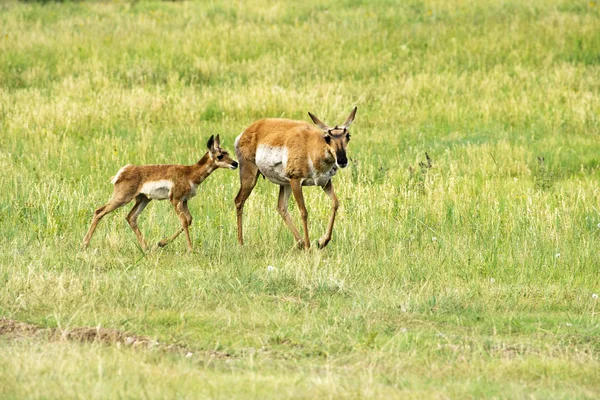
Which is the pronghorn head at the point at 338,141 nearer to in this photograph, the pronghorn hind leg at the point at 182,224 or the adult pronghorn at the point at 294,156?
the adult pronghorn at the point at 294,156

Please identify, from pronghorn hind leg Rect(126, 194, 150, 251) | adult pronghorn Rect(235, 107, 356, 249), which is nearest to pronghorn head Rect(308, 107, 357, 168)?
adult pronghorn Rect(235, 107, 356, 249)

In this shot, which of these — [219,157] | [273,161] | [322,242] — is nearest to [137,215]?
[219,157]

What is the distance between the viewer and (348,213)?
1247cm

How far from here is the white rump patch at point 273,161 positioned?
11.3 m

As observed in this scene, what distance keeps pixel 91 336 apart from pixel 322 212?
5.76 meters

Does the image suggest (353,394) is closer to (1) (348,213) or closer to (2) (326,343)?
(2) (326,343)

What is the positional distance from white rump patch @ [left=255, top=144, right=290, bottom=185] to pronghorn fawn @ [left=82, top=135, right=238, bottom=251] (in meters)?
0.34

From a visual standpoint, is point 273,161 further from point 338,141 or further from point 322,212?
point 322,212

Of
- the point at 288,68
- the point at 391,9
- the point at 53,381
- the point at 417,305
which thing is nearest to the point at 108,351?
the point at 53,381

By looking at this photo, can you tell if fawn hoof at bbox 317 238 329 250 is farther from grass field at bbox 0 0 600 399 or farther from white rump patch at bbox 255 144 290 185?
white rump patch at bbox 255 144 290 185

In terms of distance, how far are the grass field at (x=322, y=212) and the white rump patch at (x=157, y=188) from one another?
1.98 ft

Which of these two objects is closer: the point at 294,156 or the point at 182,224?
the point at 182,224

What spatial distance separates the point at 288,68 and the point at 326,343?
15.5 m

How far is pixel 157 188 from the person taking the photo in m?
11.1
